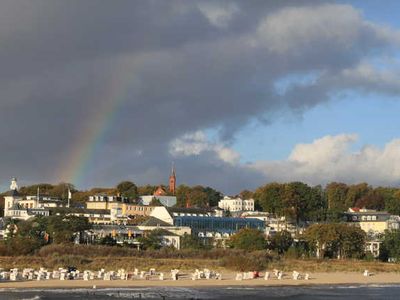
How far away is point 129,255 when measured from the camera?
98.8 m

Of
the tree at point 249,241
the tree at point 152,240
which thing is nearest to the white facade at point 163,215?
the tree at point 152,240

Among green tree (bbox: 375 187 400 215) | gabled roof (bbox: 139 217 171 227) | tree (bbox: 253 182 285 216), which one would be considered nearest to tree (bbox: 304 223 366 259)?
gabled roof (bbox: 139 217 171 227)

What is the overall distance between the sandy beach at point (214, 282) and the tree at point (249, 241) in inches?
928

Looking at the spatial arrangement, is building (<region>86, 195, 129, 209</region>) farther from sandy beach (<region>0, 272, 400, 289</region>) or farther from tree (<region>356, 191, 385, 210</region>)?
sandy beach (<region>0, 272, 400, 289</region>)

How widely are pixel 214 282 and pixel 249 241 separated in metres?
40.2

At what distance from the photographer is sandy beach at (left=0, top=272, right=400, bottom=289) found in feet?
211

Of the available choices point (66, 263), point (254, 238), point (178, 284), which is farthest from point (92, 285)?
point (254, 238)

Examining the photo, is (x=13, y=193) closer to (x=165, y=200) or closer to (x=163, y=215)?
(x=165, y=200)

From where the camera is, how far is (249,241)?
111250 millimetres

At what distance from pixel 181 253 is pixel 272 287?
36328 mm

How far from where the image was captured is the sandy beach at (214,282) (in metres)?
64.2

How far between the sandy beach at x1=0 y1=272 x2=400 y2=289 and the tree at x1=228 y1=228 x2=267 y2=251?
23569 millimetres

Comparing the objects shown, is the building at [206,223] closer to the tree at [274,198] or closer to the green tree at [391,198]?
the tree at [274,198]

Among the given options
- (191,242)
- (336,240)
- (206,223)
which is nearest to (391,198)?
(206,223)
